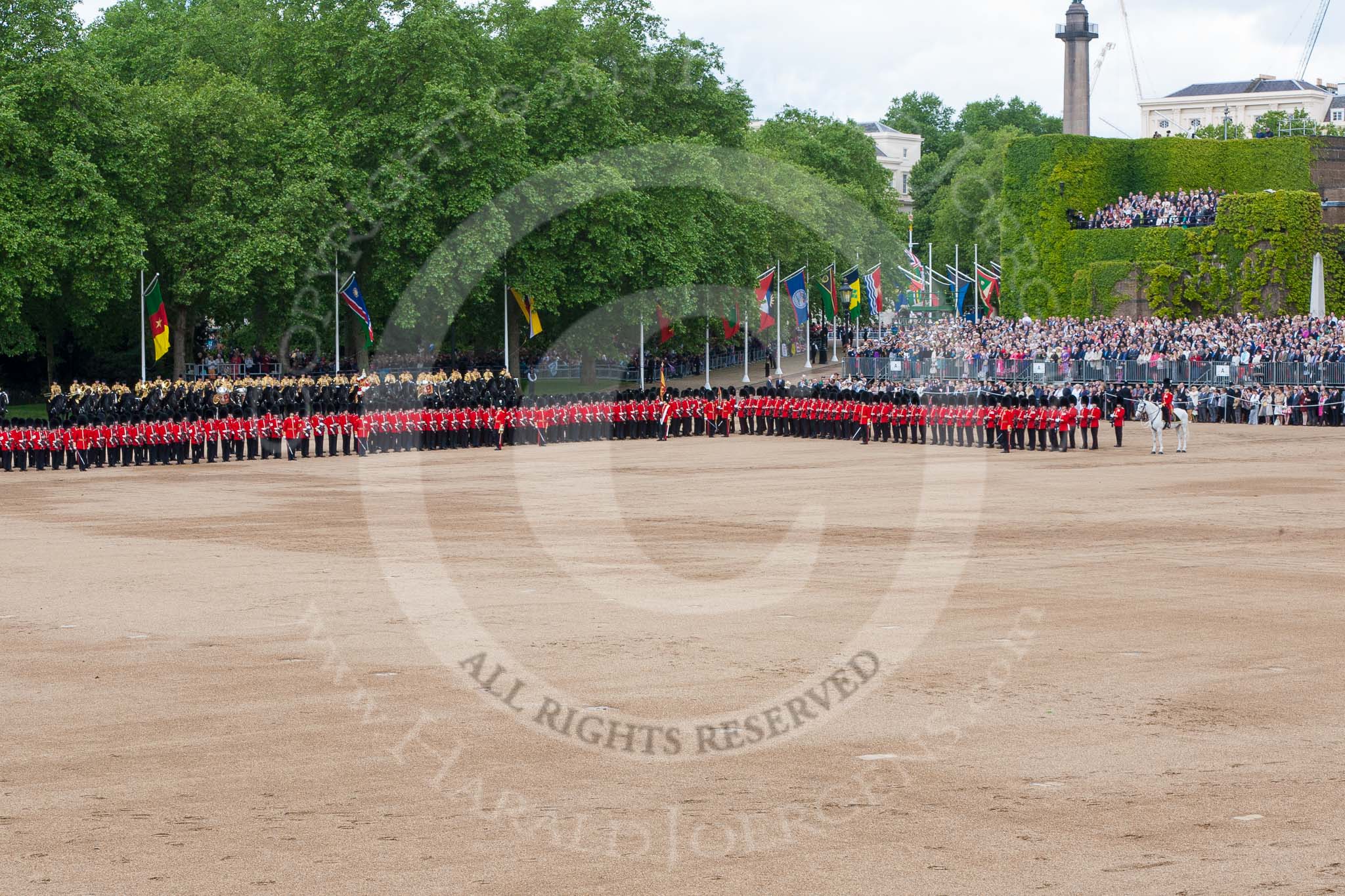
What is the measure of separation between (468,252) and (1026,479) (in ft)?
80.6

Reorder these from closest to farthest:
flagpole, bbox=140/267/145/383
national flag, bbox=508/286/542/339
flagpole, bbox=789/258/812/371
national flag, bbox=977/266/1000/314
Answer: flagpole, bbox=140/267/145/383, national flag, bbox=508/286/542/339, national flag, bbox=977/266/1000/314, flagpole, bbox=789/258/812/371

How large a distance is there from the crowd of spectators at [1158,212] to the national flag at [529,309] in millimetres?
24028

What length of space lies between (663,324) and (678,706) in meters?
44.7

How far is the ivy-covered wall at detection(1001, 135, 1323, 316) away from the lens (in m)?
57.1

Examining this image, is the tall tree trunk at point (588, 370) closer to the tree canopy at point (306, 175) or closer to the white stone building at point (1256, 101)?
the tree canopy at point (306, 175)

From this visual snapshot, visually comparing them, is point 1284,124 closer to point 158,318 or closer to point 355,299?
point 355,299

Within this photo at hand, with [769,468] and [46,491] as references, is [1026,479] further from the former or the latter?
[46,491]

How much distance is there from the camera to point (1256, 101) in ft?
490

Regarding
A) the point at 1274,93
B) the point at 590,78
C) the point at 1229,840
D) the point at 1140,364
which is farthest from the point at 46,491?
the point at 1274,93

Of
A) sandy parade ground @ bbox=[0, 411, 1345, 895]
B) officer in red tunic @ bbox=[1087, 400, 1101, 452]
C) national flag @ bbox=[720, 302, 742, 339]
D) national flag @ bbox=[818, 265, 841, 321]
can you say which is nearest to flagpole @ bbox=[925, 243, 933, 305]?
national flag @ bbox=[818, 265, 841, 321]

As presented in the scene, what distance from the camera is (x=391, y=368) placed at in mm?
55562

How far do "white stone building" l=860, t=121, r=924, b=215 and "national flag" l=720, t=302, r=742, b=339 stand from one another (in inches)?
3373

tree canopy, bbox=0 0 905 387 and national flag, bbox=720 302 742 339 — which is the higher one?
tree canopy, bbox=0 0 905 387

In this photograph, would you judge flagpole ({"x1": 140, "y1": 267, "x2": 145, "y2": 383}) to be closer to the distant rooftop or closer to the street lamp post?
the street lamp post
